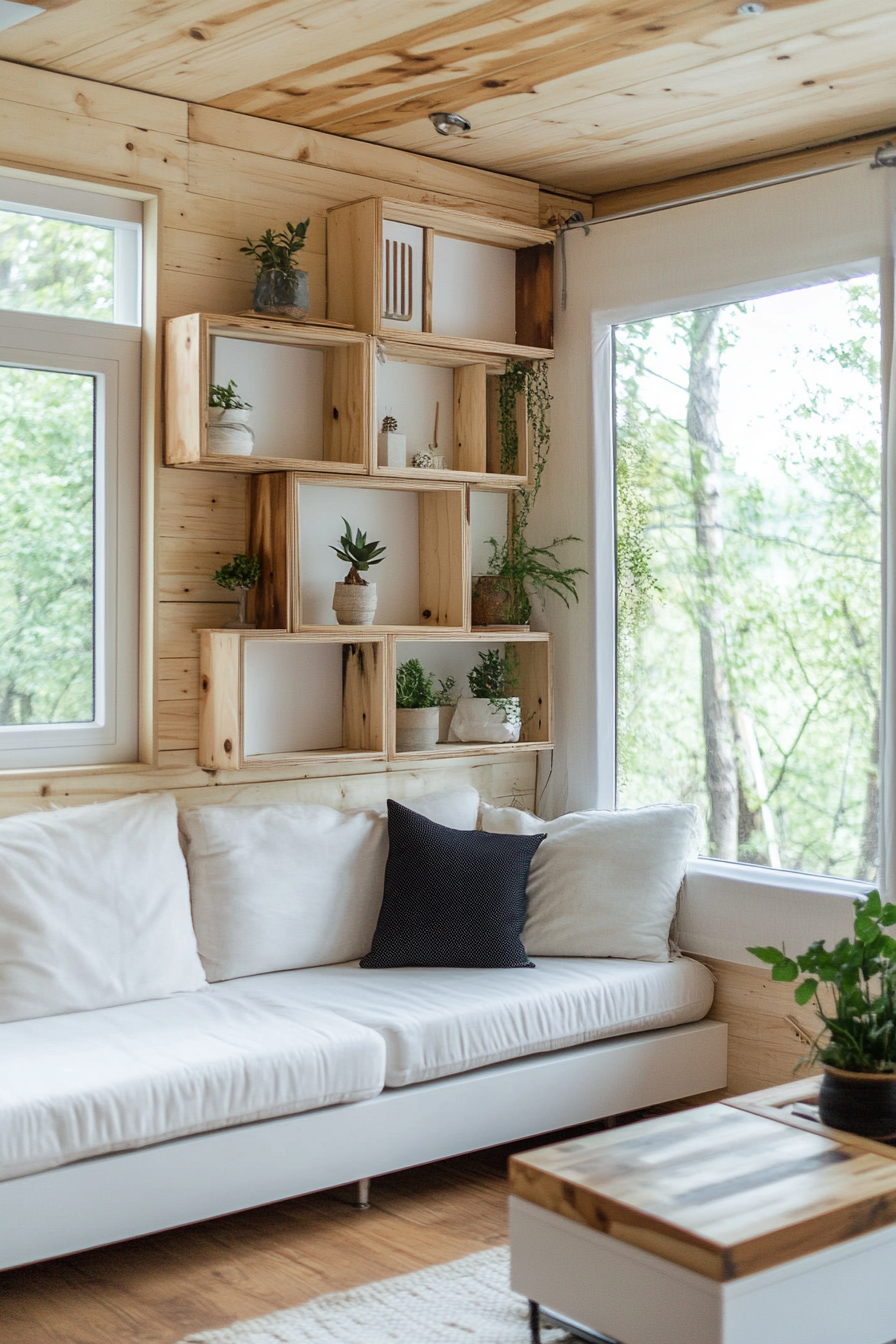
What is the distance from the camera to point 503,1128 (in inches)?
131

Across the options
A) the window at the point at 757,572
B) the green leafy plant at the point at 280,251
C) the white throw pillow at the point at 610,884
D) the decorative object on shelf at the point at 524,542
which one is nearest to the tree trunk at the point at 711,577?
the window at the point at 757,572

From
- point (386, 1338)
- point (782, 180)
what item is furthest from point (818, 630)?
point (386, 1338)

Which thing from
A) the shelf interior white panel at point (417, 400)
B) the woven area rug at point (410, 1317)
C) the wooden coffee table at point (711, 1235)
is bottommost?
the woven area rug at point (410, 1317)

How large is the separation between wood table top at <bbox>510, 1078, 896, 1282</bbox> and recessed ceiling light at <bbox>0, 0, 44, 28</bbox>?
7.64 feet

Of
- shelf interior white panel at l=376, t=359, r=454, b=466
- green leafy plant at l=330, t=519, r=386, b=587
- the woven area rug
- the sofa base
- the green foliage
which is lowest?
the woven area rug

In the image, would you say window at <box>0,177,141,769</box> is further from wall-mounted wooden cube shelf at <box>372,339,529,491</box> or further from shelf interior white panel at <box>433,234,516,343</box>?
shelf interior white panel at <box>433,234,516,343</box>

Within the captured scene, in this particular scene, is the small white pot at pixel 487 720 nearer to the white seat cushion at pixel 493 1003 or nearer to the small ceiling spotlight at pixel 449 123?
the white seat cushion at pixel 493 1003

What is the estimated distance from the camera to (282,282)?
143 inches

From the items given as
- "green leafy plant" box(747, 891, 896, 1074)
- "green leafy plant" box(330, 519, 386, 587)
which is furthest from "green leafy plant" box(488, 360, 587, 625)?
"green leafy plant" box(747, 891, 896, 1074)

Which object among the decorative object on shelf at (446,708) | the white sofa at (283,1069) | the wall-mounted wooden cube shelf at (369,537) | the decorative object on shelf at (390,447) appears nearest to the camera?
the white sofa at (283,1069)

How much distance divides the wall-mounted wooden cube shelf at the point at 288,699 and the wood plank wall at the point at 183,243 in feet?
0.26

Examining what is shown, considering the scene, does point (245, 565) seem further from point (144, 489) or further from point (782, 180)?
point (782, 180)

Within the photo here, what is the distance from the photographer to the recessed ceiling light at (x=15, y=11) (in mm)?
2689

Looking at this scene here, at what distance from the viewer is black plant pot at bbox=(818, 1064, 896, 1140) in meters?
2.54
